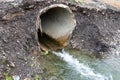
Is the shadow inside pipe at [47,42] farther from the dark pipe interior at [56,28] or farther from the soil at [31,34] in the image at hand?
the soil at [31,34]

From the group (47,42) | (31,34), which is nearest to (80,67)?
(47,42)

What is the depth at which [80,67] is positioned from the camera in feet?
29.9

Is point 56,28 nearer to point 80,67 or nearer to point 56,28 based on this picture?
point 56,28

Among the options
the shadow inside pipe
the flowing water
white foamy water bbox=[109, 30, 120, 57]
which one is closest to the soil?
white foamy water bbox=[109, 30, 120, 57]

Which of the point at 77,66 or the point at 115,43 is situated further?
the point at 115,43

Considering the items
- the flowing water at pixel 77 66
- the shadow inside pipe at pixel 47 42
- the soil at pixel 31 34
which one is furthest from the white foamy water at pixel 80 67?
the soil at pixel 31 34

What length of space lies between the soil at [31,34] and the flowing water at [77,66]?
1.15 ft

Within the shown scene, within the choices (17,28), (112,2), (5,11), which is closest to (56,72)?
(17,28)

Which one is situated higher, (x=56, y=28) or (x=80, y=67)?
(x=56, y=28)

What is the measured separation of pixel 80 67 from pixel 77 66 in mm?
118

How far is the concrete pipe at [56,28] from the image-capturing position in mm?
9547

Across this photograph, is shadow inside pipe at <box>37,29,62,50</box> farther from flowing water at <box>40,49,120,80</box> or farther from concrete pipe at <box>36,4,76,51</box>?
flowing water at <box>40,49,120,80</box>

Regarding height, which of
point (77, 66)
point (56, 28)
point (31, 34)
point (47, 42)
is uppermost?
point (31, 34)

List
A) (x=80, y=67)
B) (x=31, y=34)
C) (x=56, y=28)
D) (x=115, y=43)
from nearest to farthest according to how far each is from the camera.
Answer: (x=31, y=34) → (x=80, y=67) → (x=56, y=28) → (x=115, y=43)
